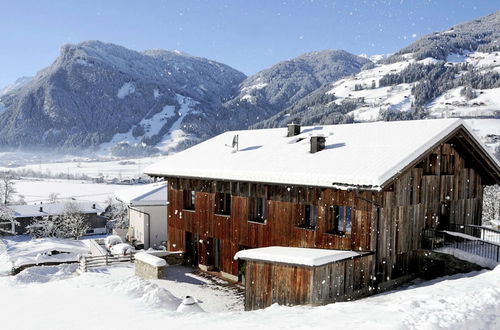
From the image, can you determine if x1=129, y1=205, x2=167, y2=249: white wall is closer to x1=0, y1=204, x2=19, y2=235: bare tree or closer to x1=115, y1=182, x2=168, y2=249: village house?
x1=115, y1=182, x2=168, y2=249: village house

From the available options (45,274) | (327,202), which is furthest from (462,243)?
(45,274)

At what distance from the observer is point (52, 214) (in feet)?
257

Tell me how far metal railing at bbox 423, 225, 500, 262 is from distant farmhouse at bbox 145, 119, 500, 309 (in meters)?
0.47

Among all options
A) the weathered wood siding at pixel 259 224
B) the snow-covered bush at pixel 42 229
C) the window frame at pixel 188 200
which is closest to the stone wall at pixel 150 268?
the weathered wood siding at pixel 259 224

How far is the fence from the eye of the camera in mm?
24531

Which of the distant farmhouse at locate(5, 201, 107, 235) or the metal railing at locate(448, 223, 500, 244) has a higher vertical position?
the metal railing at locate(448, 223, 500, 244)

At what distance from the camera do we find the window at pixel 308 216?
57.8ft

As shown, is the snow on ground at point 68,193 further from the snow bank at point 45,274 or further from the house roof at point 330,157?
the house roof at point 330,157

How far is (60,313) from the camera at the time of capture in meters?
14.4

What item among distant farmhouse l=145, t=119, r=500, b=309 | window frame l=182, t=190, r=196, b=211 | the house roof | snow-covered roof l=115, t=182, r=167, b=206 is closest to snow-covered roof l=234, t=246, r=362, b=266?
distant farmhouse l=145, t=119, r=500, b=309

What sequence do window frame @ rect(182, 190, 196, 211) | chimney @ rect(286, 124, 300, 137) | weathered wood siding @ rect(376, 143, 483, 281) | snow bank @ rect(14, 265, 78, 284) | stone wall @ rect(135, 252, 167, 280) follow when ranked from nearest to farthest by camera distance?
1. weathered wood siding @ rect(376, 143, 483, 281)
2. stone wall @ rect(135, 252, 167, 280)
3. chimney @ rect(286, 124, 300, 137)
4. window frame @ rect(182, 190, 196, 211)
5. snow bank @ rect(14, 265, 78, 284)

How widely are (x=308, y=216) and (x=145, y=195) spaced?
18.5 metres

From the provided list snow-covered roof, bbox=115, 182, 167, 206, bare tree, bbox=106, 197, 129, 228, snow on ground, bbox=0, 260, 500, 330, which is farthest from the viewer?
bare tree, bbox=106, 197, 129, 228

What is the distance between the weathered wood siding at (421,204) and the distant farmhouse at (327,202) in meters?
0.05
